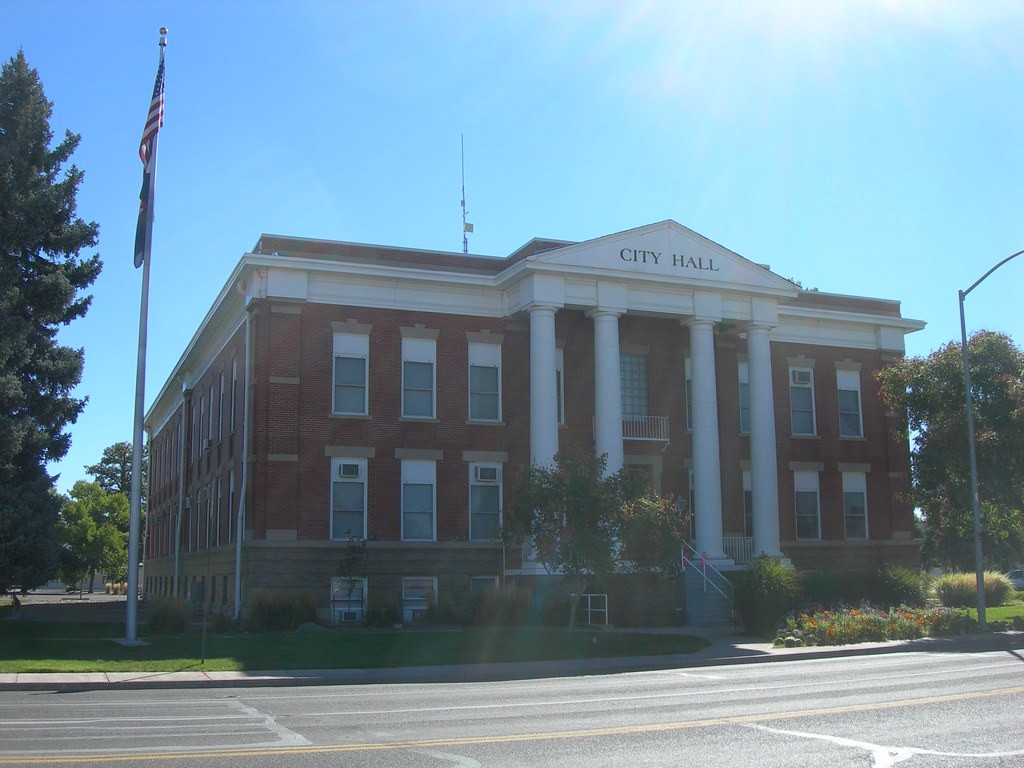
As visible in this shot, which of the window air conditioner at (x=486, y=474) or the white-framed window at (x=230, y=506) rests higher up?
the window air conditioner at (x=486, y=474)

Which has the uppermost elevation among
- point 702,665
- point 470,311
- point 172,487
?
point 470,311

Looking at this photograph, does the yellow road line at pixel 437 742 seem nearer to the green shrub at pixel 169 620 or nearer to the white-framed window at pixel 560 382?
the green shrub at pixel 169 620

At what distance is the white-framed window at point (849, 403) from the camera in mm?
40812

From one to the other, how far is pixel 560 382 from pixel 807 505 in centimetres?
1102

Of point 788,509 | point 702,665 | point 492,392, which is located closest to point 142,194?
point 492,392

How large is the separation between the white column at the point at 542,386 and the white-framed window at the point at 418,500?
3.41 m

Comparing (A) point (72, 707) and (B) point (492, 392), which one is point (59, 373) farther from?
(A) point (72, 707)

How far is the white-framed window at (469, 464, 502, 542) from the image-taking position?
3416 cm

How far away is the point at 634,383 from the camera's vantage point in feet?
122

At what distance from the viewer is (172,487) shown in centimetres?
5294

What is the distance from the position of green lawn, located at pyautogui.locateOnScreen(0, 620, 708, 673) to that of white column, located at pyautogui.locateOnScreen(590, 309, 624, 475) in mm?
7003

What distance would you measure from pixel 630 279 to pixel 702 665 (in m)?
15.7

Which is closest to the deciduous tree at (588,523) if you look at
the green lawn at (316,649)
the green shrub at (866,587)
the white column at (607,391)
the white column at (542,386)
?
the green lawn at (316,649)

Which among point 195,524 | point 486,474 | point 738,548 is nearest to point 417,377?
point 486,474
